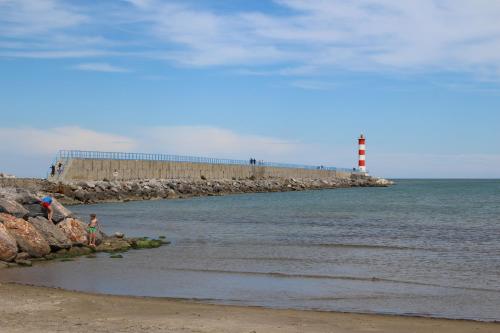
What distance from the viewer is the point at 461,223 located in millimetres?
28250

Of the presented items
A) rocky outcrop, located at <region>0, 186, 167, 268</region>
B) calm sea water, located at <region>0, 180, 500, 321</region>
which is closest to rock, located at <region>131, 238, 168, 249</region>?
rocky outcrop, located at <region>0, 186, 167, 268</region>

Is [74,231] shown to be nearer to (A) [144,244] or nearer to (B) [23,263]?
(A) [144,244]

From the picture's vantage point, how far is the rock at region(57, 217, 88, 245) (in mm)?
16672

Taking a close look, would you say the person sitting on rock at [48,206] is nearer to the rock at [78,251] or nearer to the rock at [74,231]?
the rock at [74,231]

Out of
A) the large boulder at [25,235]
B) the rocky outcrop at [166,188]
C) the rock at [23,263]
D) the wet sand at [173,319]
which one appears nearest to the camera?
the wet sand at [173,319]

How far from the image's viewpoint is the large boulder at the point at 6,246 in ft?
44.3

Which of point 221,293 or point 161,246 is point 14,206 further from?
point 221,293

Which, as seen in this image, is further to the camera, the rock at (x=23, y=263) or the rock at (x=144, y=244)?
the rock at (x=144, y=244)

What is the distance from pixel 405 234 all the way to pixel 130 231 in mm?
9965

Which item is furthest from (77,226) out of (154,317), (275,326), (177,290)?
(275,326)

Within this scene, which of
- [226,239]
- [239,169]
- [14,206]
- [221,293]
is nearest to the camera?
[221,293]

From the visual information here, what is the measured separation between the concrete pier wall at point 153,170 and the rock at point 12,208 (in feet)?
96.1

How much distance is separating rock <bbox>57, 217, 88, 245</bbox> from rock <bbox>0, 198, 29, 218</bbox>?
1.02 metres

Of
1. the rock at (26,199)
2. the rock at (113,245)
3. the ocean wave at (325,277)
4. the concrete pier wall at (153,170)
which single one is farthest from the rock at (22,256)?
the concrete pier wall at (153,170)
